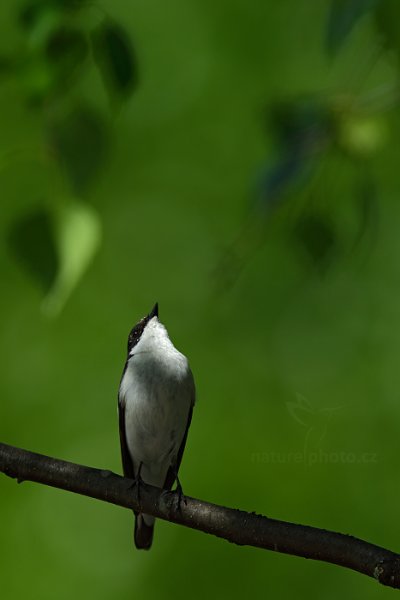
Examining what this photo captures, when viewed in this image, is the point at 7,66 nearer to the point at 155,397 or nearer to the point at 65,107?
the point at 65,107

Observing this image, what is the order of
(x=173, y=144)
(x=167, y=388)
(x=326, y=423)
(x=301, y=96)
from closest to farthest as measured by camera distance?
(x=301, y=96) < (x=167, y=388) < (x=326, y=423) < (x=173, y=144)

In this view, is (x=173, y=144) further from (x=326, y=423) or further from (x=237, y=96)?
(x=326, y=423)

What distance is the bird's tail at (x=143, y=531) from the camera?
522 centimetres

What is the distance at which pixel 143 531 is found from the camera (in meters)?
5.24

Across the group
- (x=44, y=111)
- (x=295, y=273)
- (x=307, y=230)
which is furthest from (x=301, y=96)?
(x=295, y=273)

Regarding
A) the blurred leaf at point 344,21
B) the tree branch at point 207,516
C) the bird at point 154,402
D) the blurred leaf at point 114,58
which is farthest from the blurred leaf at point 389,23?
the bird at point 154,402

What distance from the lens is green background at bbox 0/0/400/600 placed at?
8.17 meters

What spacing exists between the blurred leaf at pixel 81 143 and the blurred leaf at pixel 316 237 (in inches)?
23.7

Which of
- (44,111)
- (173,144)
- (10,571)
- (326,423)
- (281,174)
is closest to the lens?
(281,174)

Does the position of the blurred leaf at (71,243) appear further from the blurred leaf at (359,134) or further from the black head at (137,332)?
the black head at (137,332)

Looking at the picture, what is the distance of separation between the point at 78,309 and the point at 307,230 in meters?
7.60

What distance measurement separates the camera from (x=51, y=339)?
10188mm

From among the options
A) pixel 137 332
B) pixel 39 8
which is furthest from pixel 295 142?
pixel 137 332

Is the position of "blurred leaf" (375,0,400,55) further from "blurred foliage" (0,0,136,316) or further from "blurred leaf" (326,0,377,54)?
"blurred foliage" (0,0,136,316)
